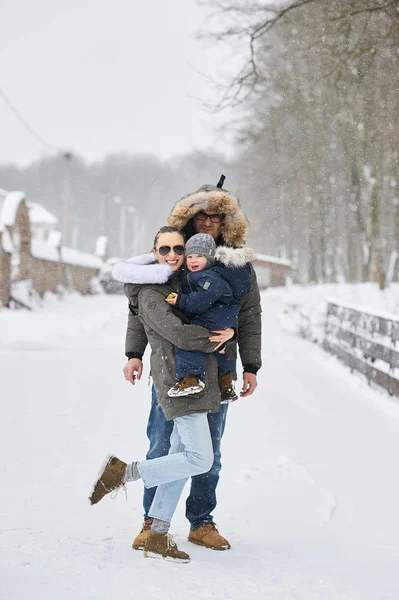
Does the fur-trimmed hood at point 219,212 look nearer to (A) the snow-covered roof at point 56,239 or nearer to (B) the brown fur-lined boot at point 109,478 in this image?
Answer: (B) the brown fur-lined boot at point 109,478

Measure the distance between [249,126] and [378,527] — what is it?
81.0 ft

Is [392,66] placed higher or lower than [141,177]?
lower

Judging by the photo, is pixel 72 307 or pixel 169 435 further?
pixel 72 307

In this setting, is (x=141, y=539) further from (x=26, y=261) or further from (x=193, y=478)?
(x=26, y=261)

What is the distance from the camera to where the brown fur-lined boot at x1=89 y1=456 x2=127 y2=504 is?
12.0 feet

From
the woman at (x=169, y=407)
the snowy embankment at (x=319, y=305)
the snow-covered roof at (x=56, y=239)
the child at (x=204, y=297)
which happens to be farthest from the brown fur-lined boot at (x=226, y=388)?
the snow-covered roof at (x=56, y=239)

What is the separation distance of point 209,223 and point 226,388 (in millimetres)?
880

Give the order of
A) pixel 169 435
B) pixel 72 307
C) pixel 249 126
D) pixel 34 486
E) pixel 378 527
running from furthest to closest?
pixel 72 307 → pixel 249 126 → pixel 34 486 → pixel 378 527 → pixel 169 435

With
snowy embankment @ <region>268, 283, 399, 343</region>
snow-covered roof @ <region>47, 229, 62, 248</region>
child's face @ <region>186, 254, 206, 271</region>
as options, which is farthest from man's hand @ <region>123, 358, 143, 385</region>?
snow-covered roof @ <region>47, 229, 62, 248</region>

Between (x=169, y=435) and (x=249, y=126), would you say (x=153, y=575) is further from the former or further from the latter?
(x=249, y=126)

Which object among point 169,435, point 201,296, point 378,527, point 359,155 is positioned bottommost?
point 378,527

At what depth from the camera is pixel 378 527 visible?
444 centimetres

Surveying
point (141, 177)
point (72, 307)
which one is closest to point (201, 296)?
point (72, 307)

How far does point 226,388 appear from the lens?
367 cm
